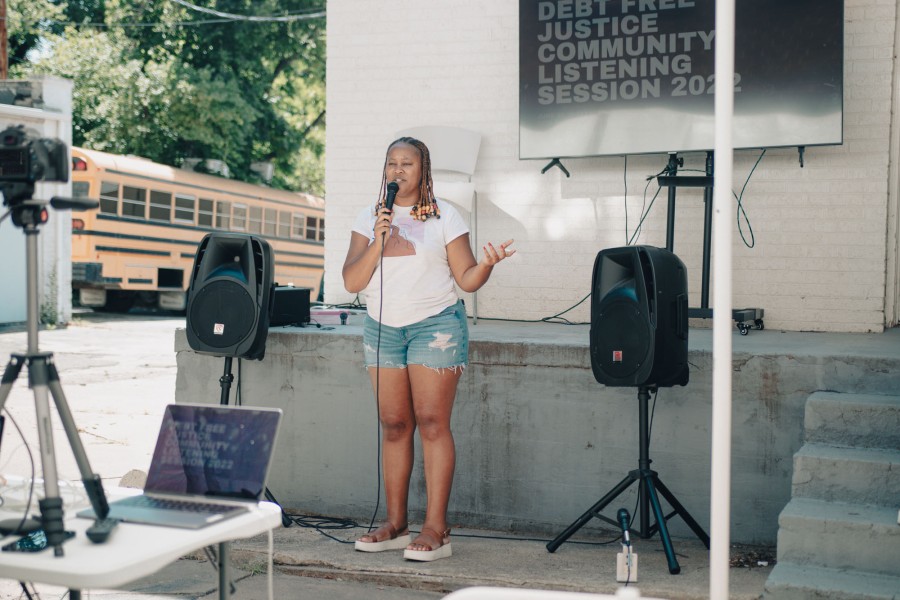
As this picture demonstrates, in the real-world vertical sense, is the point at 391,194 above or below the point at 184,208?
below

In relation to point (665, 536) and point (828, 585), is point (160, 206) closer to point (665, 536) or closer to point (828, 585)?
point (665, 536)

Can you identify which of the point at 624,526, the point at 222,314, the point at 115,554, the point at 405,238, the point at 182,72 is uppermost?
the point at 182,72

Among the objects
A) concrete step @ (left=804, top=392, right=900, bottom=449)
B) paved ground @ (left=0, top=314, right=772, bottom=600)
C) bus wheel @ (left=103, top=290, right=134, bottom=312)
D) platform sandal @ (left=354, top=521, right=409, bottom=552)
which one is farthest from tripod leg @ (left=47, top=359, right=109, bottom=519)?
bus wheel @ (left=103, top=290, right=134, bottom=312)

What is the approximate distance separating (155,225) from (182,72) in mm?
5496

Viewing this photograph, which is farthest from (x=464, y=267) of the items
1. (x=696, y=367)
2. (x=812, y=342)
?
(x=812, y=342)

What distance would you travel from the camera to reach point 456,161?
690cm

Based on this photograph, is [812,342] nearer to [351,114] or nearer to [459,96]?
[459,96]

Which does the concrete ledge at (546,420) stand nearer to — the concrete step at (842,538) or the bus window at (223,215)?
the concrete step at (842,538)

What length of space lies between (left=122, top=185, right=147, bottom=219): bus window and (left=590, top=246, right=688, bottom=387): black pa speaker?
14349 mm

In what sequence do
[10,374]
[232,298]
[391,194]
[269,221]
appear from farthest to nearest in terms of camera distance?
1. [269,221]
2. [232,298]
3. [391,194]
4. [10,374]

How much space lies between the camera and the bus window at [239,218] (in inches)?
779

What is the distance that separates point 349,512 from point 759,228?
10.2 feet

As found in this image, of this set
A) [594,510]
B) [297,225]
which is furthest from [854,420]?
[297,225]

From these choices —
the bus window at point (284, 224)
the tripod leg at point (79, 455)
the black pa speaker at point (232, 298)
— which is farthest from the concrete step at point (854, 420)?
the bus window at point (284, 224)
